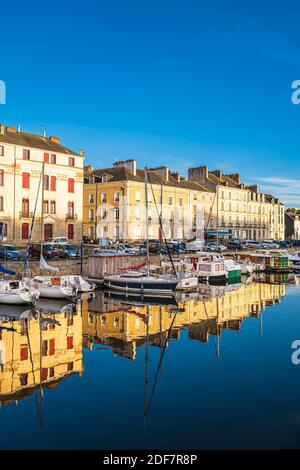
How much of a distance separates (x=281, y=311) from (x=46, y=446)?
18217 mm

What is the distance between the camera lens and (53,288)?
84.9 feet

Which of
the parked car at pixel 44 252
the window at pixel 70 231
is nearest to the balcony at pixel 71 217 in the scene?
the window at pixel 70 231

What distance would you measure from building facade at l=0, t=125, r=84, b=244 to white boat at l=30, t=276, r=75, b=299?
1535 centimetres

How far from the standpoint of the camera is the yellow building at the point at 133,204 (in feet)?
186

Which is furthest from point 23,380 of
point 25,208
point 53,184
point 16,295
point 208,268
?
point 53,184

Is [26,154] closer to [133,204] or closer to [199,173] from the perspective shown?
[133,204]

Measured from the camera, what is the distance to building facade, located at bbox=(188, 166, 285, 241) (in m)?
71.6

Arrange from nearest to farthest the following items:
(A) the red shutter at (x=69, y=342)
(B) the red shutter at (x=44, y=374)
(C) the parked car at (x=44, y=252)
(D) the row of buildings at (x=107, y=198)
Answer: (B) the red shutter at (x=44, y=374)
(A) the red shutter at (x=69, y=342)
(C) the parked car at (x=44, y=252)
(D) the row of buildings at (x=107, y=198)

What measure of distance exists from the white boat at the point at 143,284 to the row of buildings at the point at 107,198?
7.13 metres

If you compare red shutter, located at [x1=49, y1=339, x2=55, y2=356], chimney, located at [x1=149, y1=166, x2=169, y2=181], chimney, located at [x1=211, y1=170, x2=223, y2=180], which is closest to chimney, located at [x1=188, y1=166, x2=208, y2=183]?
chimney, located at [x1=211, y1=170, x2=223, y2=180]

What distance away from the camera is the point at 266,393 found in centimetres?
1197

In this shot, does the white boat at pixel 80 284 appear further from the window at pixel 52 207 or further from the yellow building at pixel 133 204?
the yellow building at pixel 133 204

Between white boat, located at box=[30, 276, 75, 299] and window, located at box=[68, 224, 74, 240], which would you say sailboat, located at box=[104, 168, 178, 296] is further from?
window, located at box=[68, 224, 74, 240]

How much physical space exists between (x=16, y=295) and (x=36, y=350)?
8247 millimetres
